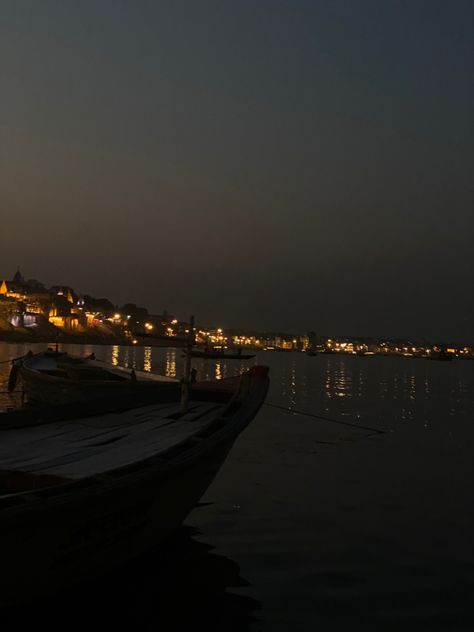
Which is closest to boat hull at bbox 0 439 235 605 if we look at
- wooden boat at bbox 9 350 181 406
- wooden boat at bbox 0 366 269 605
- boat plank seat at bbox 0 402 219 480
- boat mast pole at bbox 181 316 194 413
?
wooden boat at bbox 0 366 269 605

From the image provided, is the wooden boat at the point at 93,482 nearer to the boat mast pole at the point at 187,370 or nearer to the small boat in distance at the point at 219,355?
the boat mast pole at the point at 187,370

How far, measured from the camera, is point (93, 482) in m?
6.25

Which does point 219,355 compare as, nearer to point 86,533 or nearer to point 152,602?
point 152,602

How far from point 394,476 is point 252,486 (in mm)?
4693

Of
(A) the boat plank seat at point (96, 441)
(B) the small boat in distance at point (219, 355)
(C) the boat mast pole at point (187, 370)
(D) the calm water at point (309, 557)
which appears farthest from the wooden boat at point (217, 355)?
(D) the calm water at point (309, 557)

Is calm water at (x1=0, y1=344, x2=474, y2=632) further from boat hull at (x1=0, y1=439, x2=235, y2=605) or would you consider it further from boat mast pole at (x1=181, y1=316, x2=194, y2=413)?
boat mast pole at (x1=181, y1=316, x2=194, y2=413)

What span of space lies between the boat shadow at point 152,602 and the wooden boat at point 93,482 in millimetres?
410

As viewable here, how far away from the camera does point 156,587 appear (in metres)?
7.70

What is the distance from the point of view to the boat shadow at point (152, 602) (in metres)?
6.50

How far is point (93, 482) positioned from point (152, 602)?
222cm

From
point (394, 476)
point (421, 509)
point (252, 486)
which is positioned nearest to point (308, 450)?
point (394, 476)

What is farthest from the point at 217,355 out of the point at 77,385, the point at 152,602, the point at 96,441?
the point at 77,385

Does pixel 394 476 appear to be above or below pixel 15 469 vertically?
below

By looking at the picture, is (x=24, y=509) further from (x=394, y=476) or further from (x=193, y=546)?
(x=394, y=476)
